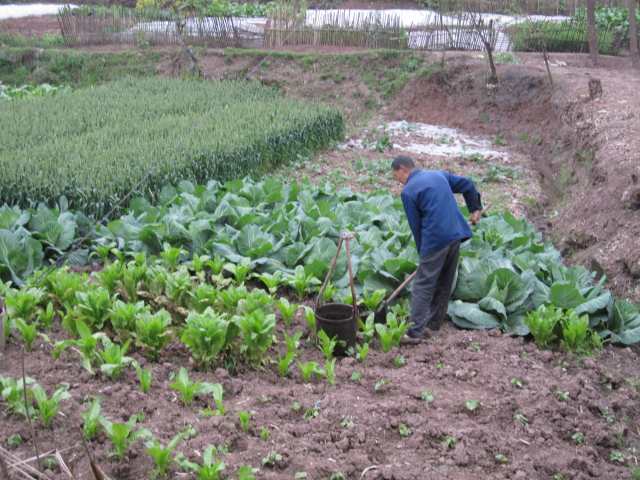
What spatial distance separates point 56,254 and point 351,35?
49.9 ft

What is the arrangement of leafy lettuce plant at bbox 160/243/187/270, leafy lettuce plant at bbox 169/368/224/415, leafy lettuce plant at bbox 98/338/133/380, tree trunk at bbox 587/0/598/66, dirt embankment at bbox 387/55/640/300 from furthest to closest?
1. tree trunk at bbox 587/0/598/66
2. dirt embankment at bbox 387/55/640/300
3. leafy lettuce plant at bbox 160/243/187/270
4. leafy lettuce plant at bbox 98/338/133/380
5. leafy lettuce plant at bbox 169/368/224/415

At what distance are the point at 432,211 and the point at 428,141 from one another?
9.08m

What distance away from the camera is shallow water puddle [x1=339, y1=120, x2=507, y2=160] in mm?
14055

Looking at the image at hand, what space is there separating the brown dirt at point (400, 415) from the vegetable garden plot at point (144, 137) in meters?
3.42

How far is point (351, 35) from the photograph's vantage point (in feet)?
70.3

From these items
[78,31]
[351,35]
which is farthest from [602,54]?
[78,31]

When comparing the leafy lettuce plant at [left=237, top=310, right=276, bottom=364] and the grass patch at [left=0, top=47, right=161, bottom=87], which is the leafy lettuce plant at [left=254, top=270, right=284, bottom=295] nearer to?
the leafy lettuce plant at [left=237, top=310, right=276, bottom=364]

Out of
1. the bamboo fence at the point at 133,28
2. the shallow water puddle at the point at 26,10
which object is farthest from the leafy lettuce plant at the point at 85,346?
the shallow water puddle at the point at 26,10

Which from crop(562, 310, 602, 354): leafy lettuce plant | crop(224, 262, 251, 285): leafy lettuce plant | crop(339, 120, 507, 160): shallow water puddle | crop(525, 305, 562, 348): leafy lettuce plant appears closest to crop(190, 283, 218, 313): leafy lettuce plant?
crop(224, 262, 251, 285): leafy lettuce plant

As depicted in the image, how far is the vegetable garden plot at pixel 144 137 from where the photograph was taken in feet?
30.4

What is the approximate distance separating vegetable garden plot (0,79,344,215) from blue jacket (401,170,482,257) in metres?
3.34

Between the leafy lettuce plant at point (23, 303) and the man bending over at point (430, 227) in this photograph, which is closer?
the leafy lettuce plant at point (23, 303)

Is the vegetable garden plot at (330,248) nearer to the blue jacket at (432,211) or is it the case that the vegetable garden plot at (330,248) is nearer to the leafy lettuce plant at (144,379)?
the blue jacket at (432,211)

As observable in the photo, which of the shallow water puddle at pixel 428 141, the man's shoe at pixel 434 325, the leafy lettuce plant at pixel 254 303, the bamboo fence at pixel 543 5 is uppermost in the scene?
the bamboo fence at pixel 543 5
